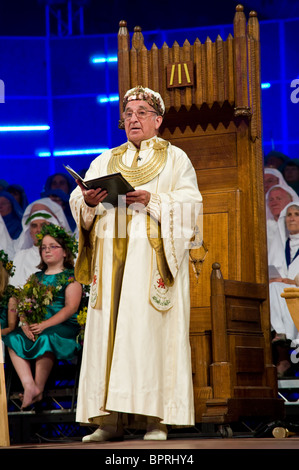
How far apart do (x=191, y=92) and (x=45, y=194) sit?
312 cm

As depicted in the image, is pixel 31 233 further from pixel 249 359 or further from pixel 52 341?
pixel 249 359

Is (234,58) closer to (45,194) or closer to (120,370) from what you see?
(120,370)

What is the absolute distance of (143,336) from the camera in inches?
175

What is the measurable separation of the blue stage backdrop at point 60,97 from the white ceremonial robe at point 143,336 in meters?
4.02

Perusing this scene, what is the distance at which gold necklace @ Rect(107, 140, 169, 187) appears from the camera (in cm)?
481

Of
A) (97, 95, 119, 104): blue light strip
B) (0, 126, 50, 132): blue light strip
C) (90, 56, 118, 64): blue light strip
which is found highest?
(90, 56, 118, 64): blue light strip

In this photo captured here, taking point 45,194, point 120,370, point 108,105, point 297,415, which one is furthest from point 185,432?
point 108,105

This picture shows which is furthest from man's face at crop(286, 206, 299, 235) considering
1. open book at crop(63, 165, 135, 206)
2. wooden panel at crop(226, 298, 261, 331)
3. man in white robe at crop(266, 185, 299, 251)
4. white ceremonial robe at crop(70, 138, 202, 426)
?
open book at crop(63, 165, 135, 206)

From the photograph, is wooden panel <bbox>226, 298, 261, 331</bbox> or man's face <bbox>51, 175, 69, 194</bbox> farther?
man's face <bbox>51, 175, 69, 194</bbox>

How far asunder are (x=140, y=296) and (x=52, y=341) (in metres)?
1.61

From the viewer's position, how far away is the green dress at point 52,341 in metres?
5.91

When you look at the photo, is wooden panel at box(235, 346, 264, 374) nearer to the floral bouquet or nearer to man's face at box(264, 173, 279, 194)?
the floral bouquet

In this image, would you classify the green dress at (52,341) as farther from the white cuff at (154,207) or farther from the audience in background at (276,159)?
the audience in background at (276,159)

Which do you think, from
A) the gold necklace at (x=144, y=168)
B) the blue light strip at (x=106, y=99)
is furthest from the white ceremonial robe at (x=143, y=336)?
the blue light strip at (x=106, y=99)
